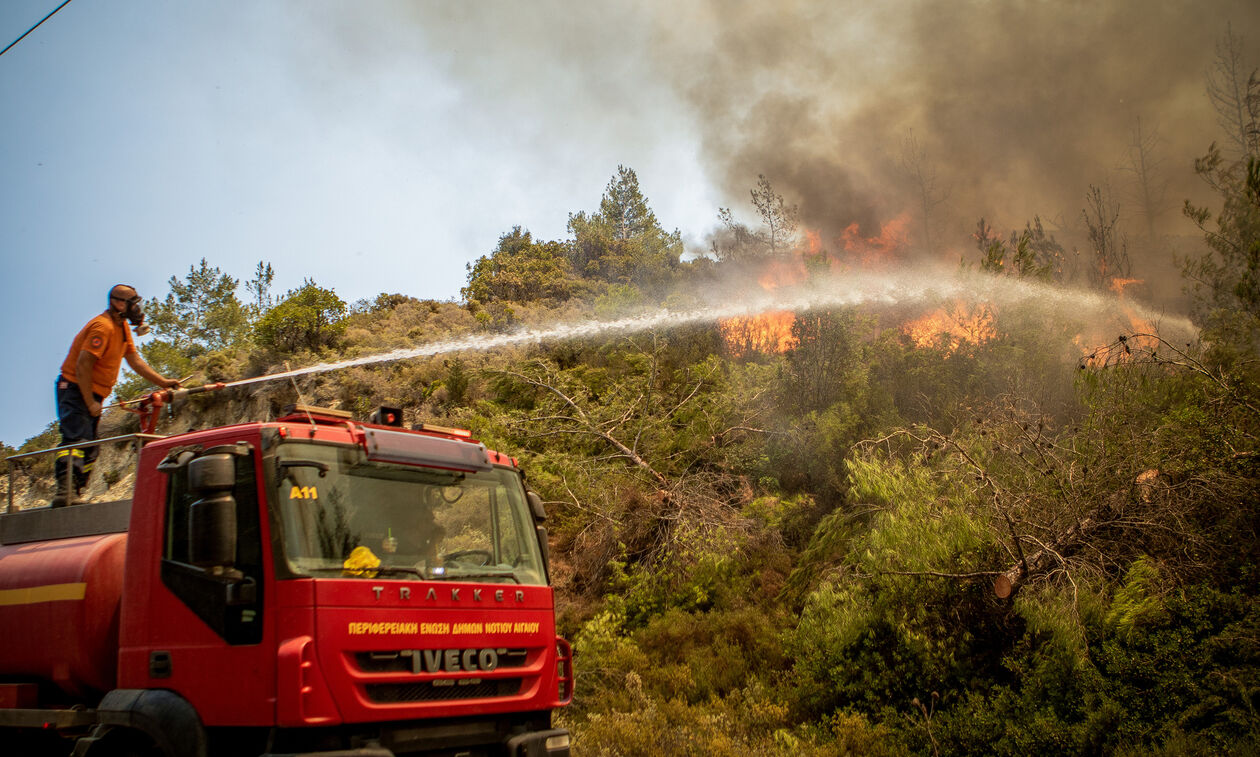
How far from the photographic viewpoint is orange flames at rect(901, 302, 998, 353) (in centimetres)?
1530

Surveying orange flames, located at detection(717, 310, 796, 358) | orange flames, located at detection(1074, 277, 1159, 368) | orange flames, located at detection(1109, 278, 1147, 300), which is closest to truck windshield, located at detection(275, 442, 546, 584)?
orange flames, located at detection(1074, 277, 1159, 368)

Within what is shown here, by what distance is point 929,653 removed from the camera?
27.0ft

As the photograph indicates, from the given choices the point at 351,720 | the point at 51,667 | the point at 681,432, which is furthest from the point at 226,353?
the point at 351,720

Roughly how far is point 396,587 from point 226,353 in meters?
33.6

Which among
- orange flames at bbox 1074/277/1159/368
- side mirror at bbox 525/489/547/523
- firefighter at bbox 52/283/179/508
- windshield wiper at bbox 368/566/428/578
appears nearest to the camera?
windshield wiper at bbox 368/566/428/578

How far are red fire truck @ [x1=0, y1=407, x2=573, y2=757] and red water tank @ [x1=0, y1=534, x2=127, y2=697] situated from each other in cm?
1

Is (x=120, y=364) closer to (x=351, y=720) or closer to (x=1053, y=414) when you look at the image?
(x=351, y=720)

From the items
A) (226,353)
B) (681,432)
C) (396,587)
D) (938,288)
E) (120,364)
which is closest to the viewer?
(396,587)

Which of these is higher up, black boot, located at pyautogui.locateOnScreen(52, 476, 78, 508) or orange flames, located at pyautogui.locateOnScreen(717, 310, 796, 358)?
orange flames, located at pyautogui.locateOnScreen(717, 310, 796, 358)

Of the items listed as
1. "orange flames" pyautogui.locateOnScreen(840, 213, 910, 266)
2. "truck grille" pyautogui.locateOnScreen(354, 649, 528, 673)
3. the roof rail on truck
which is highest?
"orange flames" pyautogui.locateOnScreen(840, 213, 910, 266)

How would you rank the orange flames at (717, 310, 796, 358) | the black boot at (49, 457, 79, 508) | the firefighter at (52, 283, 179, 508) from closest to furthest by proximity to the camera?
the black boot at (49, 457, 79, 508), the firefighter at (52, 283, 179, 508), the orange flames at (717, 310, 796, 358)

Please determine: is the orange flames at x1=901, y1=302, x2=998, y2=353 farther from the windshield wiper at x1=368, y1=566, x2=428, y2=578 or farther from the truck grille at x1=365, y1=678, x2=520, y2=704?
the windshield wiper at x1=368, y1=566, x2=428, y2=578

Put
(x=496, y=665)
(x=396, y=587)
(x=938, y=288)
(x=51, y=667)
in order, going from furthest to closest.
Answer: (x=938, y=288) → (x=51, y=667) → (x=496, y=665) → (x=396, y=587)

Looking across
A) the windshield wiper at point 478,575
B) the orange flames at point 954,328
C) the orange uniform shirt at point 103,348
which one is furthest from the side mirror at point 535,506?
the orange flames at point 954,328
